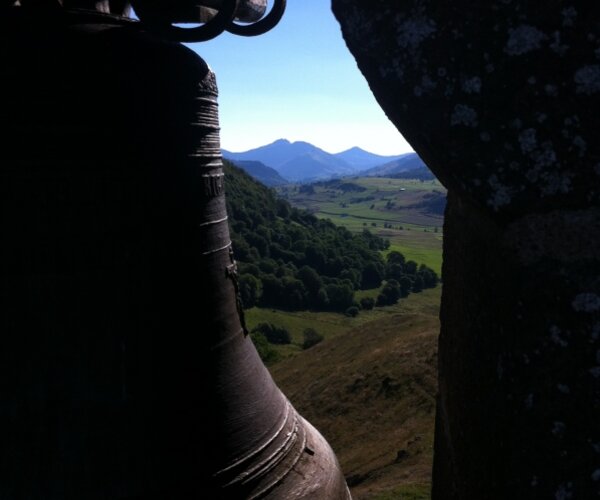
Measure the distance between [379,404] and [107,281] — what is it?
19581 millimetres

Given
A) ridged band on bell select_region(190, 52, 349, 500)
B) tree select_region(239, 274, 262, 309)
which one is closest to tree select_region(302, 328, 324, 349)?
tree select_region(239, 274, 262, 309)

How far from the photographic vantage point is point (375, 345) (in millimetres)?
31297

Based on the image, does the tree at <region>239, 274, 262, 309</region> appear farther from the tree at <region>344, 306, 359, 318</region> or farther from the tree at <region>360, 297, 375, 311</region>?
the tree at <region>360, 297, 375, 311</region>

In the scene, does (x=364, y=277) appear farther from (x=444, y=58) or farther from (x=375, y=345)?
(x=444, y=58)

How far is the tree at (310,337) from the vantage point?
213ft

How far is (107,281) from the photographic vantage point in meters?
2.64

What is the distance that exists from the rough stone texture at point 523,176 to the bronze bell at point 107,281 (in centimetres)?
132

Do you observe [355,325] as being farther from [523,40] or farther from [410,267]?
[523,40]

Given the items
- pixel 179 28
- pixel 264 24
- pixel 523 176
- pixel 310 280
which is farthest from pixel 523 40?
pixel 310 280

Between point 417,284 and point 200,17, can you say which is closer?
point 200,17

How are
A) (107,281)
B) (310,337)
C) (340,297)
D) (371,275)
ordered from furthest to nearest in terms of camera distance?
1. (371,275)
2. (340,297)
3. (310,337)
4. (107,281)

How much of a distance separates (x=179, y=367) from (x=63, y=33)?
1.55 m

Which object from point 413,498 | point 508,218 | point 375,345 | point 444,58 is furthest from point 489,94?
point 375,345

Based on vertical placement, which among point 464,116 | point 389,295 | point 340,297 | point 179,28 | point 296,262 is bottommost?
point 389,295
